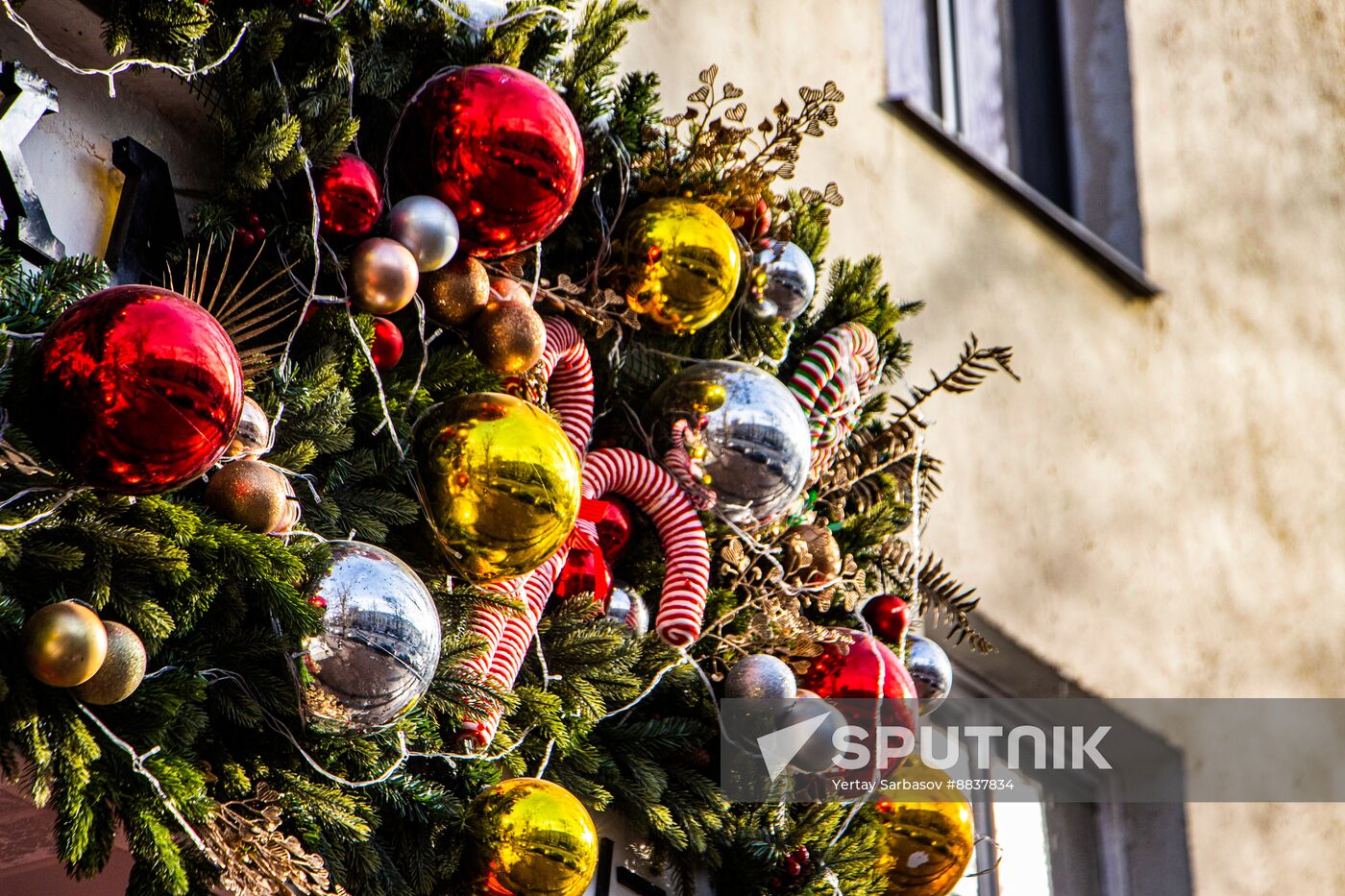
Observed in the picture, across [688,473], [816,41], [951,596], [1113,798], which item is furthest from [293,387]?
[1113,798]

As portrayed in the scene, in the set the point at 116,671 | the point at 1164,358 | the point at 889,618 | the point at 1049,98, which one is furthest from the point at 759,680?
the point at 1049,98

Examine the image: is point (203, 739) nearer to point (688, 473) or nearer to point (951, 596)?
point (688, 473)

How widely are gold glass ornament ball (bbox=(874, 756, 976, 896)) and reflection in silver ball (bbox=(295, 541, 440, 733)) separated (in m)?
0.68

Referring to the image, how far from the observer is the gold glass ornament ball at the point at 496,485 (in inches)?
47.9

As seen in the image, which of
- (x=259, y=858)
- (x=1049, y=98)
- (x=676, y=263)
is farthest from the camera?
(x=1049, y=98)

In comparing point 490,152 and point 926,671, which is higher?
point 490,152

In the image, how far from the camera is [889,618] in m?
1.71

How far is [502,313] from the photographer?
135 centimetres

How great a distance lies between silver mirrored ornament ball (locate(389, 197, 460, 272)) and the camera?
1.30 metres

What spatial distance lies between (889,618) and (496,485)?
653 mm

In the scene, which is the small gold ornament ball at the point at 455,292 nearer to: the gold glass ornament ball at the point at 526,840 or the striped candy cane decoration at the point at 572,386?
the striped candy cane decoration at the point at 572,386

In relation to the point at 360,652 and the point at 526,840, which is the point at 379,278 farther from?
the point at 526,840

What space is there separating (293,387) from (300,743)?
10.8 inches

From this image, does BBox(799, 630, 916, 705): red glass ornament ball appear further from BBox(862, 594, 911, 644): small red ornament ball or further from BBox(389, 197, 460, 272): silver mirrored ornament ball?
BBox(389, 197, 460, 272): silver mirrored ornament ball
